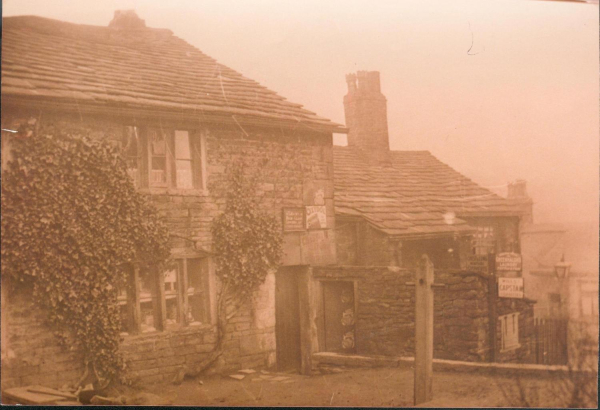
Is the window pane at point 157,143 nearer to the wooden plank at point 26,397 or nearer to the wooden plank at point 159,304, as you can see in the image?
the wooden plank at point 159,304

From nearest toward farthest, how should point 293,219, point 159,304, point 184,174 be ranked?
point 159,304, point 184,174, point 293,219

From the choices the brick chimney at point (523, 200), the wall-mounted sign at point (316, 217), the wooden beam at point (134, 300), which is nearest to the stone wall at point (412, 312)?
the wall-mounted sign at point (316, 217)

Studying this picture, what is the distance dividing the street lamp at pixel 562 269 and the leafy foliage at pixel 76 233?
357 cm

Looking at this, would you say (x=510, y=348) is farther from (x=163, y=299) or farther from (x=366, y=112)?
(x=163, y=299)

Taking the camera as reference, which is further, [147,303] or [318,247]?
[318,247]

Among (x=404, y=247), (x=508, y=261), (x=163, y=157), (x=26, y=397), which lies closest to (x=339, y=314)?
(x=404, y=247)

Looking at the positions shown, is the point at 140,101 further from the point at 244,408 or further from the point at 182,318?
the point at 244,408

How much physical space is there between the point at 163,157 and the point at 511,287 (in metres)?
3.27

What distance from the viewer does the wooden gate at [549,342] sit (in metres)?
4.62

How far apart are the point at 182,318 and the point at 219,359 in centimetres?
49

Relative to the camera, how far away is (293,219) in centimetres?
498

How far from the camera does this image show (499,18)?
479 centimetres

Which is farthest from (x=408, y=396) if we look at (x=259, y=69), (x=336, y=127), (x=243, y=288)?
(x=259, y=69)

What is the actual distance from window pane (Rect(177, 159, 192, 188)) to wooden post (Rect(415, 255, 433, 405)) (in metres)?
2.10
